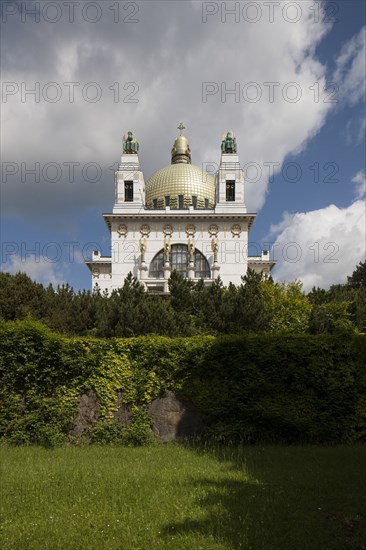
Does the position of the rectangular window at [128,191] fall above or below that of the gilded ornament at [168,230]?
above

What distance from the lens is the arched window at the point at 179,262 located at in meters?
54.7

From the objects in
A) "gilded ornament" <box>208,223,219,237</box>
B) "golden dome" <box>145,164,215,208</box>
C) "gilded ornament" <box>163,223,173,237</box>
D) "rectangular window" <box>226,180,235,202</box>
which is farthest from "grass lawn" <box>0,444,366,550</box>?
"golden dome" <box>145,164,215,208</box>

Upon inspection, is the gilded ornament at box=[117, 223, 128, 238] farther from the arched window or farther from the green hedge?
the green hedge

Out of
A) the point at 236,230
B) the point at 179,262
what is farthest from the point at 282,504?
the point at 236,230

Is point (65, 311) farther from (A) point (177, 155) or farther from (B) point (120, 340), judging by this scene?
(A) point (177, 155)

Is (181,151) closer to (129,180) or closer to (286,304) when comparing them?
(129,180)

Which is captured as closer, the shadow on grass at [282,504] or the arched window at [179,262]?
the shadow on grass at [282,504]

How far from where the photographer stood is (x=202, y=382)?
11938mm

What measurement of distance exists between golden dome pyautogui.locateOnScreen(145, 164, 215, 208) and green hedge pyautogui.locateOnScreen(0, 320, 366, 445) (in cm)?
4808

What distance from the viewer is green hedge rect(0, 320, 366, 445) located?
11328mm

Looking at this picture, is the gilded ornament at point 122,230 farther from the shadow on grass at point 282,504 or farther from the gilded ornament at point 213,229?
the shadow on grass at point 282,504

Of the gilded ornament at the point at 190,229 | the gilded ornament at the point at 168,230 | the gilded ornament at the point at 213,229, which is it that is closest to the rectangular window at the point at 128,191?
the gilded ornament at the point at 168,230

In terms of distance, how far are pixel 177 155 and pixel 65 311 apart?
4815 centimetres

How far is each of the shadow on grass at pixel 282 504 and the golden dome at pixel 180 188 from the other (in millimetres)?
51966
